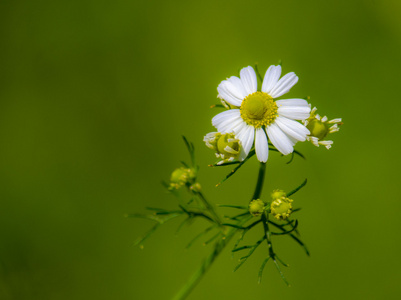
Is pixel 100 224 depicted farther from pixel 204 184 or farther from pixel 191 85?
pixel 191 85

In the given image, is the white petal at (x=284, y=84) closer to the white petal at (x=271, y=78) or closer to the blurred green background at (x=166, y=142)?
the white petal at (x=271, y=78)

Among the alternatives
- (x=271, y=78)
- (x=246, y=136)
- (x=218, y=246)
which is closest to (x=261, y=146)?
(x=246, y=136)

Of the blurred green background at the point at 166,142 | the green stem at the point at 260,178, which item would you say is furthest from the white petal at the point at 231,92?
the blurred green background at the point at 166,142

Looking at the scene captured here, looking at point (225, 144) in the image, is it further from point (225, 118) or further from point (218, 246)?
point (218, 246)

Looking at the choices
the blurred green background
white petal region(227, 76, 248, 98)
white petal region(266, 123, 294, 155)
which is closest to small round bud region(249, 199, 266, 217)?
white petal region(266, 123, 294, 155)

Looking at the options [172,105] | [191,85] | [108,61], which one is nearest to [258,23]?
[191,85]

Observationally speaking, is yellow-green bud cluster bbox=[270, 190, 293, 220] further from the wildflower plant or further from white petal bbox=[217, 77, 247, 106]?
white petal bbox=[217, 77, 247, 106]
